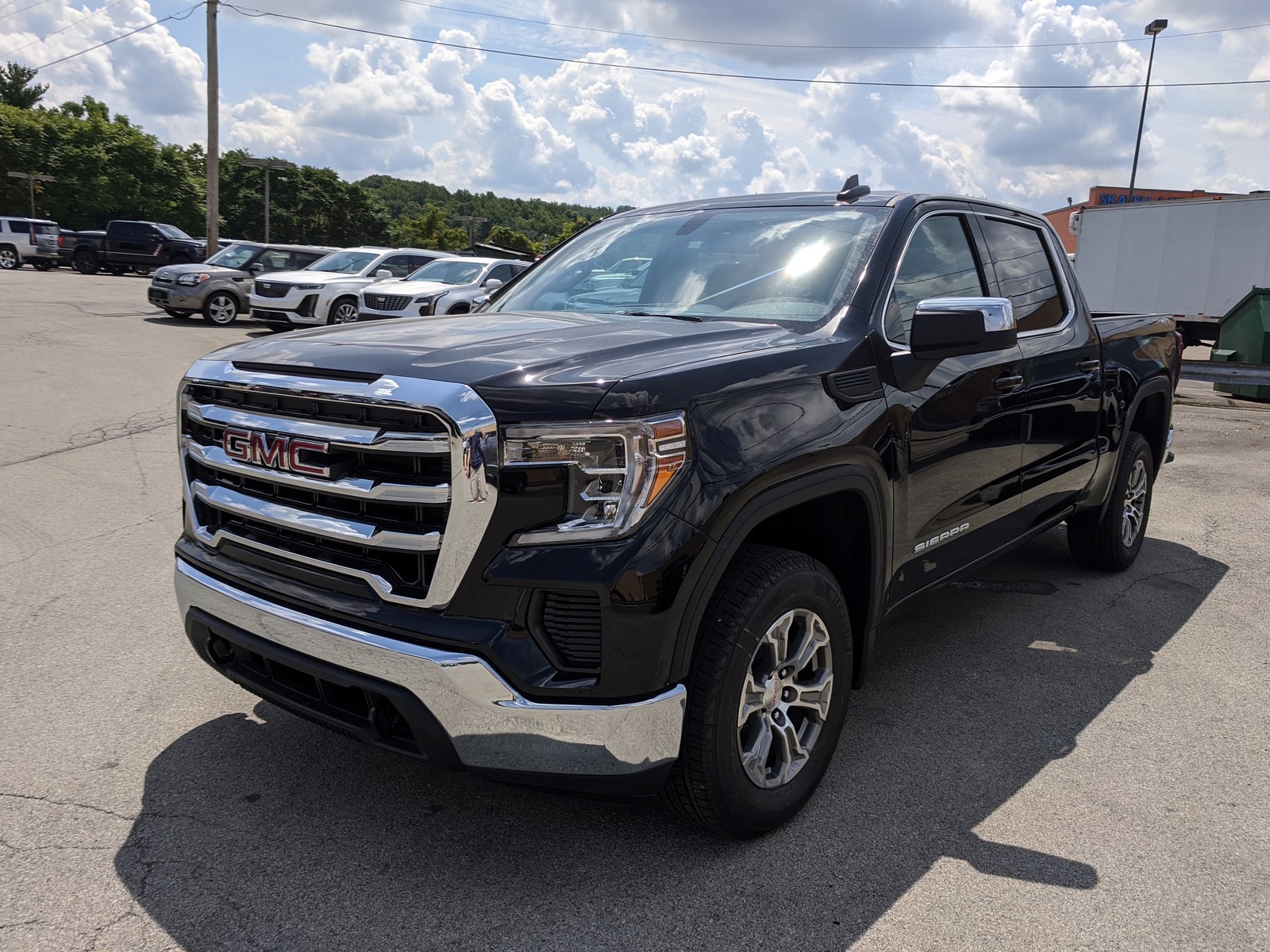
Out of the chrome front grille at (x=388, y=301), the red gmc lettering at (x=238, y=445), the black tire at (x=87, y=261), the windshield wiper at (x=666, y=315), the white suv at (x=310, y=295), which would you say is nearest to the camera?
the red gmc lettering at (x=238, y=445)

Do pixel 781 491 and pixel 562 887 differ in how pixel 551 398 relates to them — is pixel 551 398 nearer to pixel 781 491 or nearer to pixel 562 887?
pixel 781 491

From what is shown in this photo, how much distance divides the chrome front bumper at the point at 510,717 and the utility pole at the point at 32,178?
5679 cm

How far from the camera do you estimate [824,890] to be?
2678 mm

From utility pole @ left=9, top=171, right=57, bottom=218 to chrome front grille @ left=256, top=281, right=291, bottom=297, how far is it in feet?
133

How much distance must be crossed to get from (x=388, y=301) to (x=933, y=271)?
13.2m

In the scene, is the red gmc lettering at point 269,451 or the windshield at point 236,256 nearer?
the red gmc lettering at point 269,451

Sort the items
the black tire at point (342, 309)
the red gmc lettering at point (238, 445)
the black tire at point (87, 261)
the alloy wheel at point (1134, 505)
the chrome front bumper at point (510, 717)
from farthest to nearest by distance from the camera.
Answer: the black tire at point (87, 261)
the black tire at point (342, 309)
the alloy wheel at point (1134, 505)
the red gmc lettering at point (238, 445)
the chrome front bumper at point (510, 717)

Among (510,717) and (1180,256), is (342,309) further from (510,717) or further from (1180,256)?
(1180,256)

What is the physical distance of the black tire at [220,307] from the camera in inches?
736

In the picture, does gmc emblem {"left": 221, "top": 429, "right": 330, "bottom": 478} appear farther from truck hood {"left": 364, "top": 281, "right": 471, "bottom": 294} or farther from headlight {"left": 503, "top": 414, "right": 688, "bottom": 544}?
truck hood {"left": 364, "top": 281, "right": 471, "bottom": 294}

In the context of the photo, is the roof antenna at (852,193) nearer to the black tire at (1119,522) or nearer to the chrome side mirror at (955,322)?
the chrome side mirror at (955,322)

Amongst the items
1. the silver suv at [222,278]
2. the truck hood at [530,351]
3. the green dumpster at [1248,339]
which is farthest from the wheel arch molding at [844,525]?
the silver suv at [222,278]

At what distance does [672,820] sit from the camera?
298 cm

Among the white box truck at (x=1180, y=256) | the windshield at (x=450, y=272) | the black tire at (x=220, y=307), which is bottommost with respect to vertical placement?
the black tire at (x=220, y=307)
